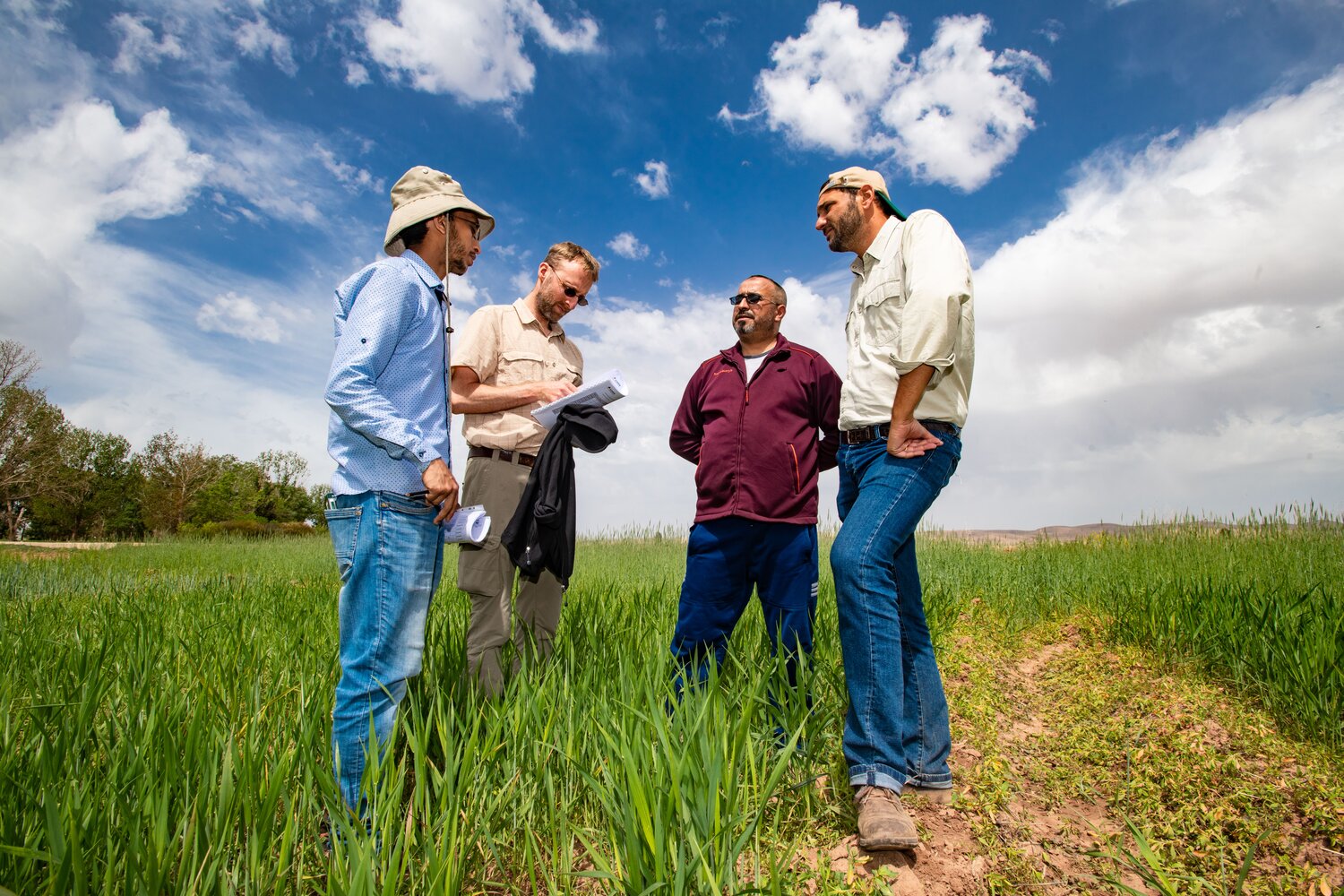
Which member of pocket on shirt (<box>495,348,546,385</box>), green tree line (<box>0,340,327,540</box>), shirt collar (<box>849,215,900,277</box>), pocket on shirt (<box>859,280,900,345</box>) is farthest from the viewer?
green tree line (<box>0,340,327,540</box>)

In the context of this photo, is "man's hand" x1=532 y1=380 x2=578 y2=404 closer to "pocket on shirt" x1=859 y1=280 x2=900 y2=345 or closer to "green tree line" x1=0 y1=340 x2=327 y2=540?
"pocket on shirt" x1=859 y1=280 x2=900 y2=345

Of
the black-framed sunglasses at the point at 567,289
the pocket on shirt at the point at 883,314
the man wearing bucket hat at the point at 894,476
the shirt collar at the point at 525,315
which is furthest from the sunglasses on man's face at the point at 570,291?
the pocket on shirt at the point at 883,314

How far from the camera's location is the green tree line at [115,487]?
104 ft

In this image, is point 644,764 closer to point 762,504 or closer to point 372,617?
point 372,617

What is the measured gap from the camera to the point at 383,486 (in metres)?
1.99

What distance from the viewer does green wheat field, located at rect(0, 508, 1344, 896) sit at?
66.9 inches

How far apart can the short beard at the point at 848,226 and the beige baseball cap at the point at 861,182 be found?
0.05m

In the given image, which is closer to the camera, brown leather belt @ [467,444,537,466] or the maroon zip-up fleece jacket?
the maroon zip-up fleece jacket

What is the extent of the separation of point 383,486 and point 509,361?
1274mm

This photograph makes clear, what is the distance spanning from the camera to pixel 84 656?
2910 millimetres

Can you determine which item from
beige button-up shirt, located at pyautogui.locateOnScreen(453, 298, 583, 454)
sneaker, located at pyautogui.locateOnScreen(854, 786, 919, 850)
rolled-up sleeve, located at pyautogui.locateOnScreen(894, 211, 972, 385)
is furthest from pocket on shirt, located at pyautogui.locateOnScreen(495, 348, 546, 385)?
sneaker, located at pyautogui.locateOnScreen(854, 786, 919, 850)

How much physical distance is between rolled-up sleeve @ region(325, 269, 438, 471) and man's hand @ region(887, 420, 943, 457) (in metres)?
1.35

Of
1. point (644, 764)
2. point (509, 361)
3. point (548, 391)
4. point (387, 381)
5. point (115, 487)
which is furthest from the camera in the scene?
point (115, 487)

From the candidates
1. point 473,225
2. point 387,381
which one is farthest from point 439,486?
point 473,225
